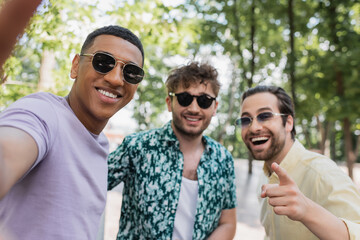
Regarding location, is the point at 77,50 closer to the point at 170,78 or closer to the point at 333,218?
the point at 170,78

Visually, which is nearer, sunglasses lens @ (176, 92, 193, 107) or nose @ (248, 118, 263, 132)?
nose @ (248, 118, 263, 132)

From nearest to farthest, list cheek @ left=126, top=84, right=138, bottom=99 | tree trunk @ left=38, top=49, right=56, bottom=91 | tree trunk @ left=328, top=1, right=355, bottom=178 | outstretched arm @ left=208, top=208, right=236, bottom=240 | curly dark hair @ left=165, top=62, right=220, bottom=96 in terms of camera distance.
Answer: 1. cheek @ left=126, top=84, right=138, bottom=99
2. outstretched arm @ left=208, top=208, right=236, bottom=240
3. curly dark hair @ left=165, top=62, right=220, bottom=96
4. tree trunk @ left=38, top=49, right=56, bottom=91
5. tree trunk @ left=328, top=1, right=355, bottom=178

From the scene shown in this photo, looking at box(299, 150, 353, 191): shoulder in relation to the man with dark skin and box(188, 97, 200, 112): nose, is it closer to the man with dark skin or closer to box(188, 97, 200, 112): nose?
box(188, 97, 200, 112): nose

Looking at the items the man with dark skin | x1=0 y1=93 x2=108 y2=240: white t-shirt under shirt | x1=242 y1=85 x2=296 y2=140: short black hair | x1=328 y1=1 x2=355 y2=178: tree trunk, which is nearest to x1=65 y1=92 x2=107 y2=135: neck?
the man with dark skin

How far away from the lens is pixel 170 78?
301 centimetres

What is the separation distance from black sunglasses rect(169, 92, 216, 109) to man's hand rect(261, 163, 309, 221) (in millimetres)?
1370

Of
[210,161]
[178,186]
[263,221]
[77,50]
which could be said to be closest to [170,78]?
[210,161]

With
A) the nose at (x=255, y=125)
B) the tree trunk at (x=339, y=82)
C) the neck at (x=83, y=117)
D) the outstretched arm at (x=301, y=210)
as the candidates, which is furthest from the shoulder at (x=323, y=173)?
the tree trunk at (x=339, y=82)

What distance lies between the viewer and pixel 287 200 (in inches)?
55.8

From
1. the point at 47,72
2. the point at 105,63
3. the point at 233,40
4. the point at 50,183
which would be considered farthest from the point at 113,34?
the point at 233,40

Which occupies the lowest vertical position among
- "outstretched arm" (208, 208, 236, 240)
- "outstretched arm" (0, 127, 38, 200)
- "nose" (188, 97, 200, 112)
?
"outstretched arm" (208, 208, 236, 240)

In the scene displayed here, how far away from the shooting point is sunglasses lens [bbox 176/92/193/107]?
272 cm

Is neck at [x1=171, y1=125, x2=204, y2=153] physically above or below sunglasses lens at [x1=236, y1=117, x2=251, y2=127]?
below

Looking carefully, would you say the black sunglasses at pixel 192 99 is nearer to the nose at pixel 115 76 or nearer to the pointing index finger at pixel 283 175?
the nose at pixel 115 76
